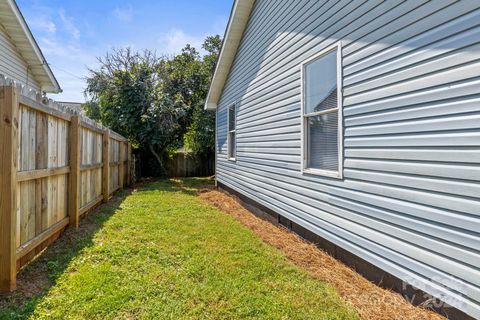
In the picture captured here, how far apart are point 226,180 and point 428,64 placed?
748 centimetres

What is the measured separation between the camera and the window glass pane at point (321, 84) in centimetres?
385

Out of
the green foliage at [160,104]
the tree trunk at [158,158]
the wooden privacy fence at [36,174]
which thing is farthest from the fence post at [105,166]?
the tree trunk at [158,158]

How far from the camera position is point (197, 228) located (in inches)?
199

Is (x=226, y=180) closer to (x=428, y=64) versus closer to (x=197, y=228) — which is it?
(x=197, y=228)

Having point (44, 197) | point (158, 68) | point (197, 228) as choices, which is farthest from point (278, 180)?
point (158, 68)

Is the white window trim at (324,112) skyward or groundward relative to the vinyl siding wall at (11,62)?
groundward

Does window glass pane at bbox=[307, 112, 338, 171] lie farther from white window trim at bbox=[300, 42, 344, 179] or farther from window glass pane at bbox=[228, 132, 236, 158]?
window glass pane at bbox=[228, 132, 236, 158]

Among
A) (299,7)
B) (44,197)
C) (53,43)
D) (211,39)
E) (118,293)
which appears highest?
(211,39)

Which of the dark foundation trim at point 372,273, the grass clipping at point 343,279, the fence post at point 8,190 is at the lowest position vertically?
the grass clipping at point 343,279

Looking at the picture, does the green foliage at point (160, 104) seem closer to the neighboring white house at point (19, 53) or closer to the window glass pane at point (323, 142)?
the neighboring white house at point (19, 53)

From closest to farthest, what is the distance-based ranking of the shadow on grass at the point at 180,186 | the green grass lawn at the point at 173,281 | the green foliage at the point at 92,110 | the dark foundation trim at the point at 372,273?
the dark foundation trim at the point at 372,273 → the green grass lawn at the point at 173,281 → the shadow on grass at the point at 180,186 → the green foliage at the point at 92,110

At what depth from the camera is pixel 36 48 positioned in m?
8.08

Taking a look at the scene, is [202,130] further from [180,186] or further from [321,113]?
[321,113]

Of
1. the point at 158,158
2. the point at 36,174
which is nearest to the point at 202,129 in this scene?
the point at 158,158
